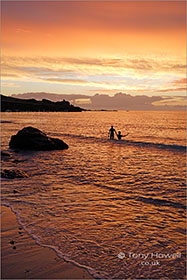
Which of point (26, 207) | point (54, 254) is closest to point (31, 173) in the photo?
point (26, 207)

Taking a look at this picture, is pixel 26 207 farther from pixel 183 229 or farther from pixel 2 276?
pixel 183 229

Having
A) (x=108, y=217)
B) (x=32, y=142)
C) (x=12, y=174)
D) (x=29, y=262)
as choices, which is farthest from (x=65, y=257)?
(x=32, y=142)

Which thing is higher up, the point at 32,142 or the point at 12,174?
the point at 32,142

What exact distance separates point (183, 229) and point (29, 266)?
5.00 m

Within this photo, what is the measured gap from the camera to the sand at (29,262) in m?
4.96

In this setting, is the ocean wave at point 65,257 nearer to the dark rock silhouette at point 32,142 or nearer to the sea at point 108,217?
the sea at point 108,217

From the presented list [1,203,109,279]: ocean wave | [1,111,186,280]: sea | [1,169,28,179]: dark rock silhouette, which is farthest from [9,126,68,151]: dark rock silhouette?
[1,203,109,279]: ocean wave

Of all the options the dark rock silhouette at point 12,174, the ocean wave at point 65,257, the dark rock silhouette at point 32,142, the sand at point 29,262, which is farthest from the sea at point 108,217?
the dark rock silhouette at point 32,142

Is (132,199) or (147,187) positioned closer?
(132,199)

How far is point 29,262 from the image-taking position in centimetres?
537

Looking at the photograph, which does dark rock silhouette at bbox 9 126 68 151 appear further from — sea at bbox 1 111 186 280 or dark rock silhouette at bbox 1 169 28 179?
dark rock silhouette at bbox 1 169 28 179

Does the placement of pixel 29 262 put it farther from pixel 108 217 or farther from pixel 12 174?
pixel 12 174

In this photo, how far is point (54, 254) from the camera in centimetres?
583

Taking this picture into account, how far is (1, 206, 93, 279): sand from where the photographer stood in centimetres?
496
